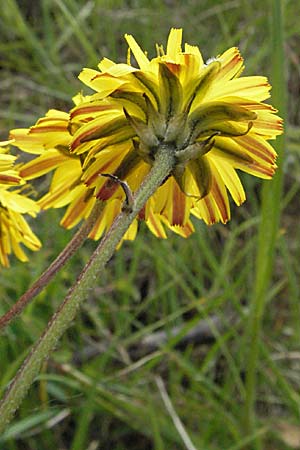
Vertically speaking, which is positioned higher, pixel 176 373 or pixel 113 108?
pixel 113 108

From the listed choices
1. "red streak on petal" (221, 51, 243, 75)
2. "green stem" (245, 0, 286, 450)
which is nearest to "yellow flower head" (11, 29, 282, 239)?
"red streak on petal" (221, 51, 243, 75)

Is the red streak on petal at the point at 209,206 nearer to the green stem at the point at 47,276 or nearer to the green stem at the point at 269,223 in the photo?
the green stem at the point at 47,276

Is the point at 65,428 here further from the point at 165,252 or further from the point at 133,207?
the point at 133,207

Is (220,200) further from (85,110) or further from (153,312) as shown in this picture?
(153,312)

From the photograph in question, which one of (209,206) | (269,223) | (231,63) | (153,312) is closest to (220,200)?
(209,206)

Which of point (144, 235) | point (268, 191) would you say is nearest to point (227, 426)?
point (268, 191)

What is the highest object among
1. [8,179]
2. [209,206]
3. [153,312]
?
[8,179]
